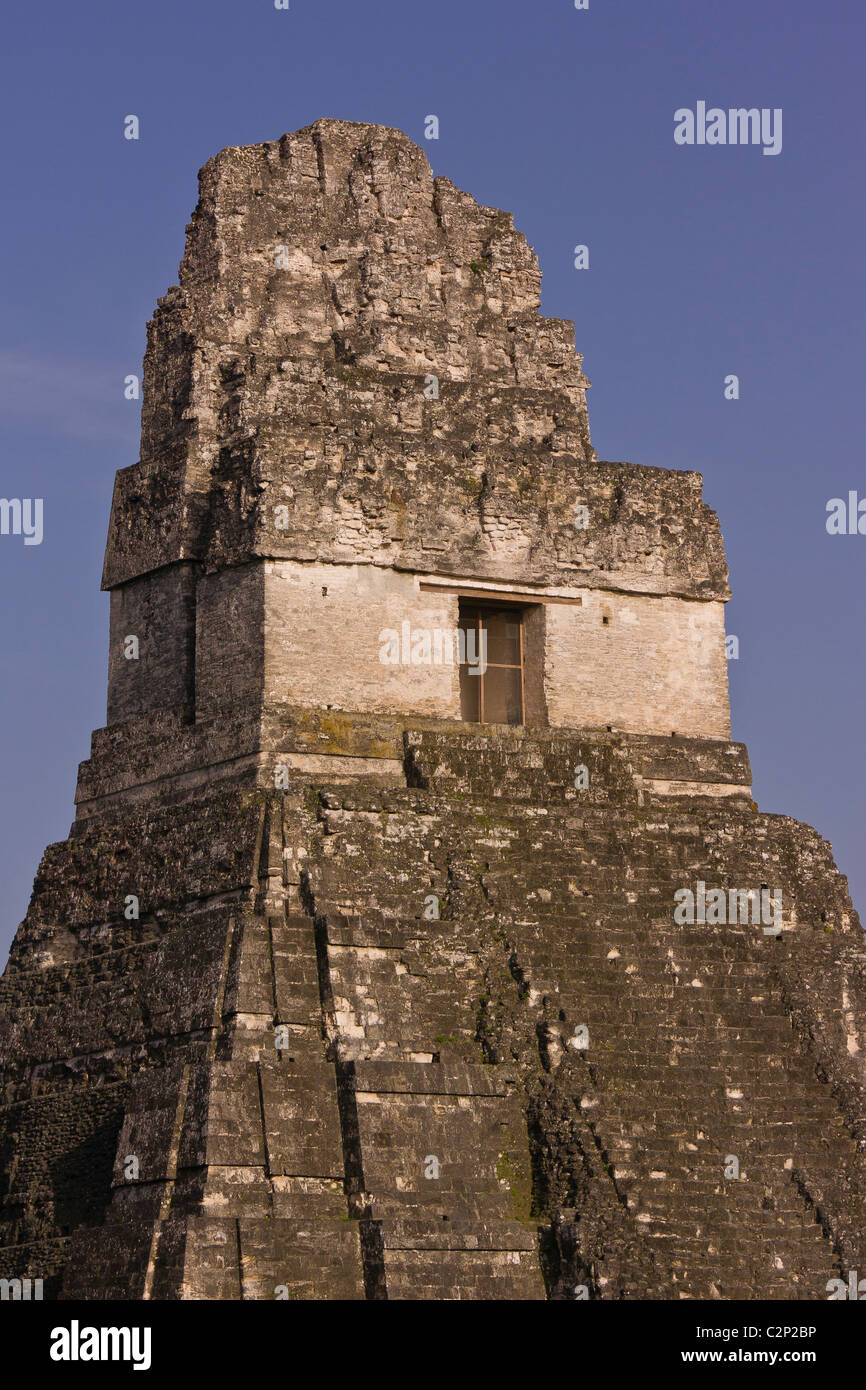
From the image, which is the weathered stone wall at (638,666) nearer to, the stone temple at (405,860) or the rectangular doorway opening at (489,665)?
the stone temple at (405,860)

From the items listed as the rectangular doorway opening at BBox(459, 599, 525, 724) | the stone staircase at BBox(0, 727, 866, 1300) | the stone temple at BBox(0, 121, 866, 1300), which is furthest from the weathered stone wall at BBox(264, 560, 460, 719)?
the rectangular doorway opening at BBox(459, 599, 525, 724)

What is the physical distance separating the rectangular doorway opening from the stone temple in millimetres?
38

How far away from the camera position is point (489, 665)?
31.2m

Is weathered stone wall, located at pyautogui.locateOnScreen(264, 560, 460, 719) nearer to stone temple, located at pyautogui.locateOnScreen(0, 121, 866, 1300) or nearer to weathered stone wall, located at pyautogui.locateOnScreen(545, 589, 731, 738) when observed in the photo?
stone temple, located at pyautogui.locateOnScreen(0, 121, 866, 1300)

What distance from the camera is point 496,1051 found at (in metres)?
26.1

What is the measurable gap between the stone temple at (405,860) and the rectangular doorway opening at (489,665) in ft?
0.12

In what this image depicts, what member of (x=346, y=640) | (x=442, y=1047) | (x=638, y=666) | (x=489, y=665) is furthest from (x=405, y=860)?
(x=638, y=666)

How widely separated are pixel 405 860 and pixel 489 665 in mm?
4290

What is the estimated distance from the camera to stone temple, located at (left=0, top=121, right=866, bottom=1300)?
81.4ft

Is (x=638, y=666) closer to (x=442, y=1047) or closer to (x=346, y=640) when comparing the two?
(x=346, y=640)

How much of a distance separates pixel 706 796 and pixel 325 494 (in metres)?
5.58

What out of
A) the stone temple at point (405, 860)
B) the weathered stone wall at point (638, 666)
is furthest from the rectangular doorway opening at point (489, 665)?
the weathered stone wall at point (638, 666)

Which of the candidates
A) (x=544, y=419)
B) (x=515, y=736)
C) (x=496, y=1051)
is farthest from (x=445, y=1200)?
(x=544, y=419)
